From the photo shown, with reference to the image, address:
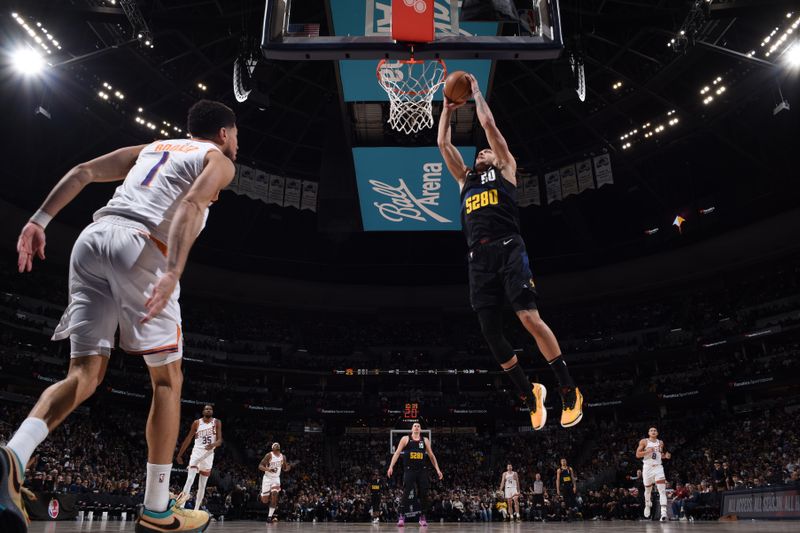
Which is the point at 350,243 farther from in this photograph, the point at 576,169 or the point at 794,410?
the point at 794,410

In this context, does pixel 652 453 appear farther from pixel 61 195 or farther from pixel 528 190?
pixel 528 190

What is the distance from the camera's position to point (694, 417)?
32500mm

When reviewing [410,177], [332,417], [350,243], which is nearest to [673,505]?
[410,177]

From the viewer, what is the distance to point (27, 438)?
2982 mm

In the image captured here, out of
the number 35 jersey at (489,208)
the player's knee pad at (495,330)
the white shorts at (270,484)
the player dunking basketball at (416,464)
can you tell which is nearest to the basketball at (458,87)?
the number 35 jersey at (489,208)

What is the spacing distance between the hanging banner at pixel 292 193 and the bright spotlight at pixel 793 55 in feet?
61.1

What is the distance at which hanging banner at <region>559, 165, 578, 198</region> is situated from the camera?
25.4 metres

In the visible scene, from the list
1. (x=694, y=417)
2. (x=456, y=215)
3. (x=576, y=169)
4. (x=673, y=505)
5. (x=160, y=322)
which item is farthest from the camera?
(x=694, y=417)

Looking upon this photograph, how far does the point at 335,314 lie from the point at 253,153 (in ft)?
51.2

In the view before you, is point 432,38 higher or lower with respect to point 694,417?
higher

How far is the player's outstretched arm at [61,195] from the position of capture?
12.0ft

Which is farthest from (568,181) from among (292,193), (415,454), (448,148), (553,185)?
(448,148)

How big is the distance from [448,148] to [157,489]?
4.43 metres

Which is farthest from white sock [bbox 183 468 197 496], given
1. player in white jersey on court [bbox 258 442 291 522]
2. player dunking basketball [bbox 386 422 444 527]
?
player dunking basketball [bbox 386 422 444 527]
